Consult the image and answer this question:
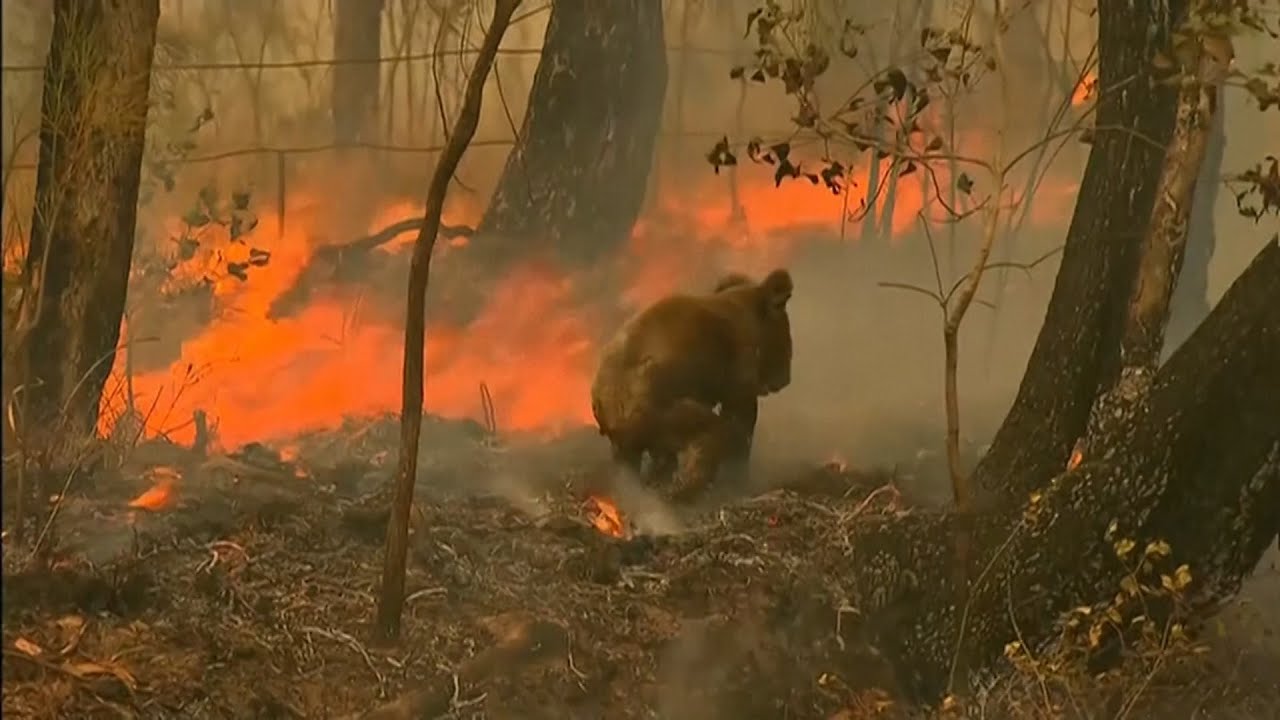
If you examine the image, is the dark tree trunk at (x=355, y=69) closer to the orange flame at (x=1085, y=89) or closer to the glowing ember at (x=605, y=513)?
the glowing ember at (x=605, y=513)

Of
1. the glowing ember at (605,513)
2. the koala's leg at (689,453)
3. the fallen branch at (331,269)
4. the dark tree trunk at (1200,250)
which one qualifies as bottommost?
the glowing ember at (605,513)

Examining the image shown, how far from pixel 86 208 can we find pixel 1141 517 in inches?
70.8

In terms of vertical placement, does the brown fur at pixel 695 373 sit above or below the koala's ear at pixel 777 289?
below

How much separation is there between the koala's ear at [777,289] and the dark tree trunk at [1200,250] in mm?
653

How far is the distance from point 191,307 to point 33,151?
33cm

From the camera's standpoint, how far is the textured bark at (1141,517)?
2.31 meters

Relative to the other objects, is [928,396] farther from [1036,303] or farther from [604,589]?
[604,589]

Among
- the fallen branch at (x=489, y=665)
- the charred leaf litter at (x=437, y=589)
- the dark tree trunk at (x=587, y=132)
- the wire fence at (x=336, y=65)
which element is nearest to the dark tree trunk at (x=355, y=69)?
the wire fence at (x=336, y=65)

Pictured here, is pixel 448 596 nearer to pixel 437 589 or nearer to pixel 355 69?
pixel 437 589

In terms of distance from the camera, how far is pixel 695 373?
250 cm

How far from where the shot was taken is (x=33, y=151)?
2090 millimetres

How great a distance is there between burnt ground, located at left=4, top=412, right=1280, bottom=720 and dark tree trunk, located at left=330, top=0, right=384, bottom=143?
1.64 feet

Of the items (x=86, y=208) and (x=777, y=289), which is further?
(x=777, y=289)

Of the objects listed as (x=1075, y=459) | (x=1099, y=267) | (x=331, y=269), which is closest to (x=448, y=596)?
(x=331, y=269)
